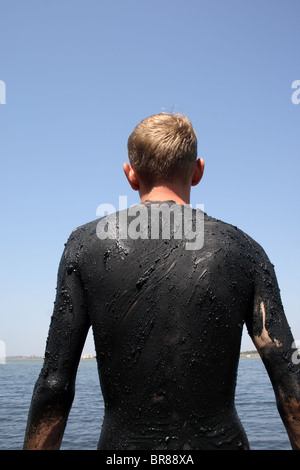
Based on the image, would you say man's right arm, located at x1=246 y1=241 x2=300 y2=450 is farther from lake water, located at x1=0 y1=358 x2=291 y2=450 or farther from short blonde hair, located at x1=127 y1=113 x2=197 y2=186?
lake water, located at x1=0 y1=358 x2=291 y2=450

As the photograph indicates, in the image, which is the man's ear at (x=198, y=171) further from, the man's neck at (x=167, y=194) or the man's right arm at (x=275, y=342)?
the man's right arm at (x=275, y=342)

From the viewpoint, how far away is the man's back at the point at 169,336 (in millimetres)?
2062

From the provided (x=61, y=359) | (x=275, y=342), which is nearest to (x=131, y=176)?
(x=61, y=359)

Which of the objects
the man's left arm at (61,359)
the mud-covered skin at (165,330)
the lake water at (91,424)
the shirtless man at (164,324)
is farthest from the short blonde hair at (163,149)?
the lake water at (91,424)

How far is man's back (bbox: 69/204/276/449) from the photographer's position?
206cm

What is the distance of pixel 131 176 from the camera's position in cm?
257

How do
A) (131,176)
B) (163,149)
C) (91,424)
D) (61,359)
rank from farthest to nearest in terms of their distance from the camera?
1. (91,424)
2. (131,176)
3. (163,149)
4. (61,359)

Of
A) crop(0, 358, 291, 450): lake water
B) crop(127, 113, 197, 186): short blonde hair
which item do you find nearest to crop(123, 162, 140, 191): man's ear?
crop(127, 113, 197, 186): short blonde hair

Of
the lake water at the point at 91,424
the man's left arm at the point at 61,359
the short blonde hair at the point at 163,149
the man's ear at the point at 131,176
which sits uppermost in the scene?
the short blonde hair at the point at 163,149

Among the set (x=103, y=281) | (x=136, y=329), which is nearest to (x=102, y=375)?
(x=136, y=329)

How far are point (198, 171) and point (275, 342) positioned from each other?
98 centimetres

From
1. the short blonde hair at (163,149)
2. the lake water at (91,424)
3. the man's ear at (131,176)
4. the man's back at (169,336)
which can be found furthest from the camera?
the lake water at (91,424)

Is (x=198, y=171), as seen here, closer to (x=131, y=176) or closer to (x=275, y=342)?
(x=131, y=176)

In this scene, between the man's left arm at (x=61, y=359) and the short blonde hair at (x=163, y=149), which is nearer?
the man's left arm at (x=61, y=359)
